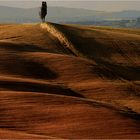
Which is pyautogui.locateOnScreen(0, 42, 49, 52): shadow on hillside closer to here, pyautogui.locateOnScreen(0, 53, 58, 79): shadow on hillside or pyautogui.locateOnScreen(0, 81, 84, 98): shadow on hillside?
pyautogui.locateOnScreen(0, 53, 58, 79): shadow on hillside

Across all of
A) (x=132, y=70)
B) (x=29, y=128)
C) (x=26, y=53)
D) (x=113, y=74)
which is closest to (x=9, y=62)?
(x=26, y=53)

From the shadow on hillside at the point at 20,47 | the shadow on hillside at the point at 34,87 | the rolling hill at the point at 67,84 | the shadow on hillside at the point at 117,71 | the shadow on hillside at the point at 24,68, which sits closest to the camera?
the rolling hill at the point at 67,84

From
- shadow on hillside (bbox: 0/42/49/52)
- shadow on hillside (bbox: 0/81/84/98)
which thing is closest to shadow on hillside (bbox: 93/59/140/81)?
shadow on hillside (bbox: 0/42/49/52)

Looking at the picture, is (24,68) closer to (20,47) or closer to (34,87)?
(34,87)

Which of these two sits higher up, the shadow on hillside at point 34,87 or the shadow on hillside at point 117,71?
the shadow on hillside at point 34,87

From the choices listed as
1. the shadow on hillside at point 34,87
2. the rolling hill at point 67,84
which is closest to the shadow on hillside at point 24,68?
the rolling hill at point 67,84

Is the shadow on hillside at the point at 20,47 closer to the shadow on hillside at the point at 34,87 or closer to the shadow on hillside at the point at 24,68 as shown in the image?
the shadow on hillside at the point at 24,68

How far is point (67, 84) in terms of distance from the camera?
47125 millimetres

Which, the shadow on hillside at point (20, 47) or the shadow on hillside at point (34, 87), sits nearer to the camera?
the shadow on hillside at point (34, 87)

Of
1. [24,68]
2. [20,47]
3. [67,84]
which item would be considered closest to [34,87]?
[67,84]

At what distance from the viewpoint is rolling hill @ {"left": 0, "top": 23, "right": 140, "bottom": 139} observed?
27.9 meters

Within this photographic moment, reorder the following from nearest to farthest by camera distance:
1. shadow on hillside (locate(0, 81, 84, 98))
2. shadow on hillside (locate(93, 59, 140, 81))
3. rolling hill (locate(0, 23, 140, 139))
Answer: rolling hill (locate(0, 23, 140, 139)) → shadow on hillside (locate(0, 81, 84, 98)) → shadow on hillside (locate(93, 59, 140, 81))

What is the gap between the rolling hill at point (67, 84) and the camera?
2789 centimetres

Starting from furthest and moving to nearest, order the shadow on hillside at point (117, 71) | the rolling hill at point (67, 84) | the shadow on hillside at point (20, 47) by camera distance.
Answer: the shadow on hillside at point (20, 47) < the shadow on hillside at point (117, 71) < the rolling hill at point (67, 84)
